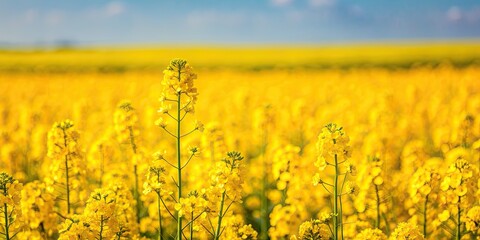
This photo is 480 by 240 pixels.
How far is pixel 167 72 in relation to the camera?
14.0 ft

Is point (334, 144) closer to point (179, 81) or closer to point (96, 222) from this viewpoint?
point (179, 81)

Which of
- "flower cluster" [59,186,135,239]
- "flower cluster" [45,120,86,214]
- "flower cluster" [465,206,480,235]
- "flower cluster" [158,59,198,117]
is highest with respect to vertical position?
"flower cluster" [158,59,198,117]

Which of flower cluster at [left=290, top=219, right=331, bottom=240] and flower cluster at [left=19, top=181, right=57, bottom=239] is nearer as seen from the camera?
flower cluster at [left=290, top=219, right=331, bottom=240]

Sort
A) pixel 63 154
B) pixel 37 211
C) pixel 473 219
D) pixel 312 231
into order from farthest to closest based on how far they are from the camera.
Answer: pixel 63 154
pixel 37 211
pixel 473 219
pixel 312 231

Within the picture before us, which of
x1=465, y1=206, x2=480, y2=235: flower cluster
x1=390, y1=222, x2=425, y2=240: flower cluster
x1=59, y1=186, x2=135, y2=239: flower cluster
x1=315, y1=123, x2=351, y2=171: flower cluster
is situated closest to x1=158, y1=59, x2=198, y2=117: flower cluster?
x1=59, y1=186, x2=135, y2=239: flower cluster

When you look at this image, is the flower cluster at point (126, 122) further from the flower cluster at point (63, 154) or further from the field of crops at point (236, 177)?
the flower cluster at point (63, 154)

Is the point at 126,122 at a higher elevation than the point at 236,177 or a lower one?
higher

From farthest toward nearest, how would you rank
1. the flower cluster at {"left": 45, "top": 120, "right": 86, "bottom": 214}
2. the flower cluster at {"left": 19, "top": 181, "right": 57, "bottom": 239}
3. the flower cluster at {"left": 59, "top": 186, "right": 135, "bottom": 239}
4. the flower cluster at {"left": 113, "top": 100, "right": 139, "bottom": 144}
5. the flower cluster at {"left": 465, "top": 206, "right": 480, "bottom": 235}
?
the flower cluster at {"left": 113, "top": 100, "right": 139, "bottom": 144}, the flower cluster at {"left": 45, "top": 120, "right": 86, "bottom": 214}, the flower cluster at {"left": 19, "top": 181, "right": 57, "bottom": 239}, the flower cluster at {"left": 465, "top": 206, "right": 480, "bottom": 235}, the flower cluster at {"left": 59, "top": 186, "right": 135, "bottom": 239}

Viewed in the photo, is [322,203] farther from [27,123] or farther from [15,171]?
[27,123]

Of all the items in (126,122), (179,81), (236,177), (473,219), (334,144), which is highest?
(179,81)

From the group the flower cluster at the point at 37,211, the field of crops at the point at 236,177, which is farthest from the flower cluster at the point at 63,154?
the flower cluster at the point at 37,211

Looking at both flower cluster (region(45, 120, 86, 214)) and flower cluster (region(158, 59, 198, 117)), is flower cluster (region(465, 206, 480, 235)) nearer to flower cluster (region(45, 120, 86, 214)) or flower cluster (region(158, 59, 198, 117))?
flower cluster (region(158, 59, 198, 117))

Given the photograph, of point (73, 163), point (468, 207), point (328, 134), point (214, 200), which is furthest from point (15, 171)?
point (468, 207)

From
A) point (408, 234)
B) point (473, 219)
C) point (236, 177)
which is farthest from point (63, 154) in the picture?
point (473, 219)
